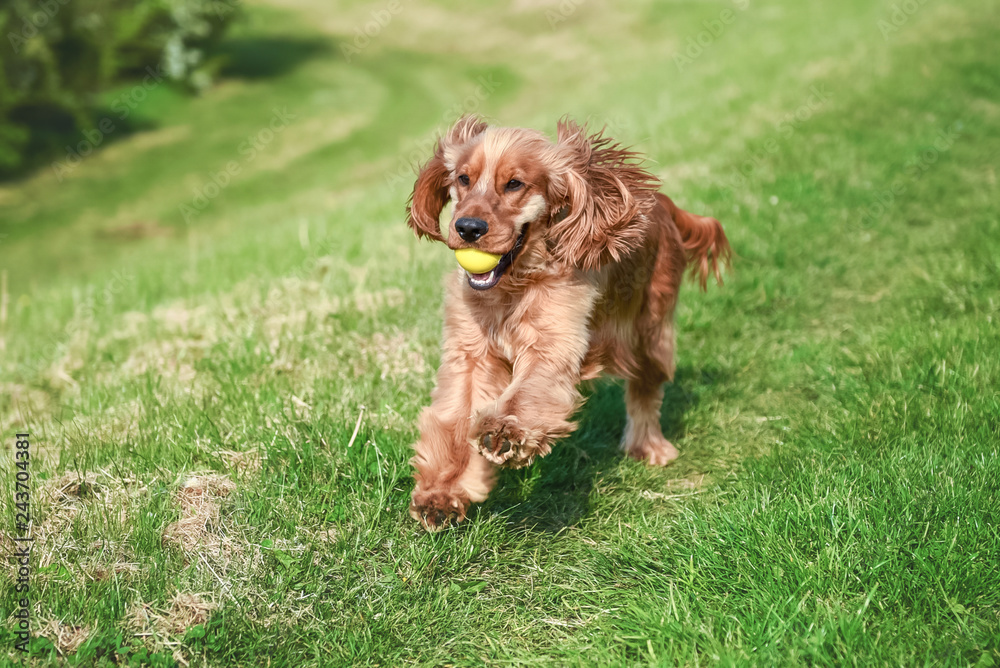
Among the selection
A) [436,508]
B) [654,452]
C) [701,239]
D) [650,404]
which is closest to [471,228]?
[436,508]

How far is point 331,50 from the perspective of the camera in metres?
36.6

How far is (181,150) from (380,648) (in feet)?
78.8

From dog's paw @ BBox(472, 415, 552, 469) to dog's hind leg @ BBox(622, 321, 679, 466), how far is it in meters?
1.57

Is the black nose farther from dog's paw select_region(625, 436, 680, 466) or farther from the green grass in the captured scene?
dog's paw select_region(625, 436, 680, 466)

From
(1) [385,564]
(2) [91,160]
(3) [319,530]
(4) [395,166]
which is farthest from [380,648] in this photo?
(2) [91,160]

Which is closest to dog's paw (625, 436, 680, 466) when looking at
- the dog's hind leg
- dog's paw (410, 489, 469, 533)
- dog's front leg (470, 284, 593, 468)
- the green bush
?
the dog's hind leg

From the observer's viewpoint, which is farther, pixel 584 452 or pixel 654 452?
pixel 654 452

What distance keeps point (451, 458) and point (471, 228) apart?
3.21 feet

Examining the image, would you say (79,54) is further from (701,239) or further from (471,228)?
(471,228)

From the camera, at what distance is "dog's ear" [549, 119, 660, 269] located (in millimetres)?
3652

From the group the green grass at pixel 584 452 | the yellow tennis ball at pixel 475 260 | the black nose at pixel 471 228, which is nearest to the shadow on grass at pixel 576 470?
the green grass at pixel 584 452

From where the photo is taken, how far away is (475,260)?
11.1 ft

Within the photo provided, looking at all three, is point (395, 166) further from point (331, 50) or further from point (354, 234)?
point (331, 50)

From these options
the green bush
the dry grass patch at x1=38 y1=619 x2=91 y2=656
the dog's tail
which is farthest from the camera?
the green bush
